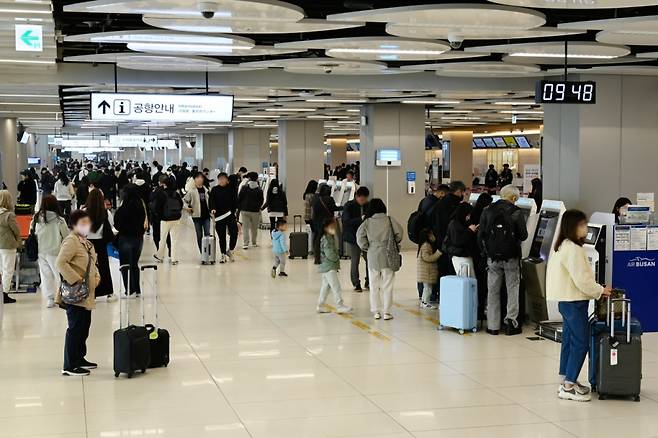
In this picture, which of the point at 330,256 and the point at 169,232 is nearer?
the point at 330,256

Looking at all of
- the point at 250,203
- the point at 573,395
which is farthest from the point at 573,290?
the point at 250,203

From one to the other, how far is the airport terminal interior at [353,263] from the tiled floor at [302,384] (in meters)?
0.04

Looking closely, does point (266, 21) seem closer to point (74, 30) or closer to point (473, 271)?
point (74, 30)

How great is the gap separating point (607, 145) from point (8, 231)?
31.4 ft

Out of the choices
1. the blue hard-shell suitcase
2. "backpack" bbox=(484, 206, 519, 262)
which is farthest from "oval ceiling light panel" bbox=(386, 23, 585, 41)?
the blue hard-shell suitcase

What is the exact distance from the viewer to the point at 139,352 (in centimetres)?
891

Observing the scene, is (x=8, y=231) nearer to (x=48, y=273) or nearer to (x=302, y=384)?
(x=48, y=273)

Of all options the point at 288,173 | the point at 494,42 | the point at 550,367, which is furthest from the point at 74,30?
the point at 288,173

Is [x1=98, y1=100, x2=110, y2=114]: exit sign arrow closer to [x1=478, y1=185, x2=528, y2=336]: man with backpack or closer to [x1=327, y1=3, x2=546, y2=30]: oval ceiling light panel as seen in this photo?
[x1=327, y1=3, x2=546, y2=30]: oval ceiling light panel

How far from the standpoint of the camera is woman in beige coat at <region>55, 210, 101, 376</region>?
342 inches

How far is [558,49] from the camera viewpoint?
12492 mm

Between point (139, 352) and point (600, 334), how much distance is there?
14.1 ft

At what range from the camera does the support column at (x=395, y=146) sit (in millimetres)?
21453

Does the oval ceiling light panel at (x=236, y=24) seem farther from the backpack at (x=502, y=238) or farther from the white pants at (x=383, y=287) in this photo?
the white pants at (x=383, y=287)
